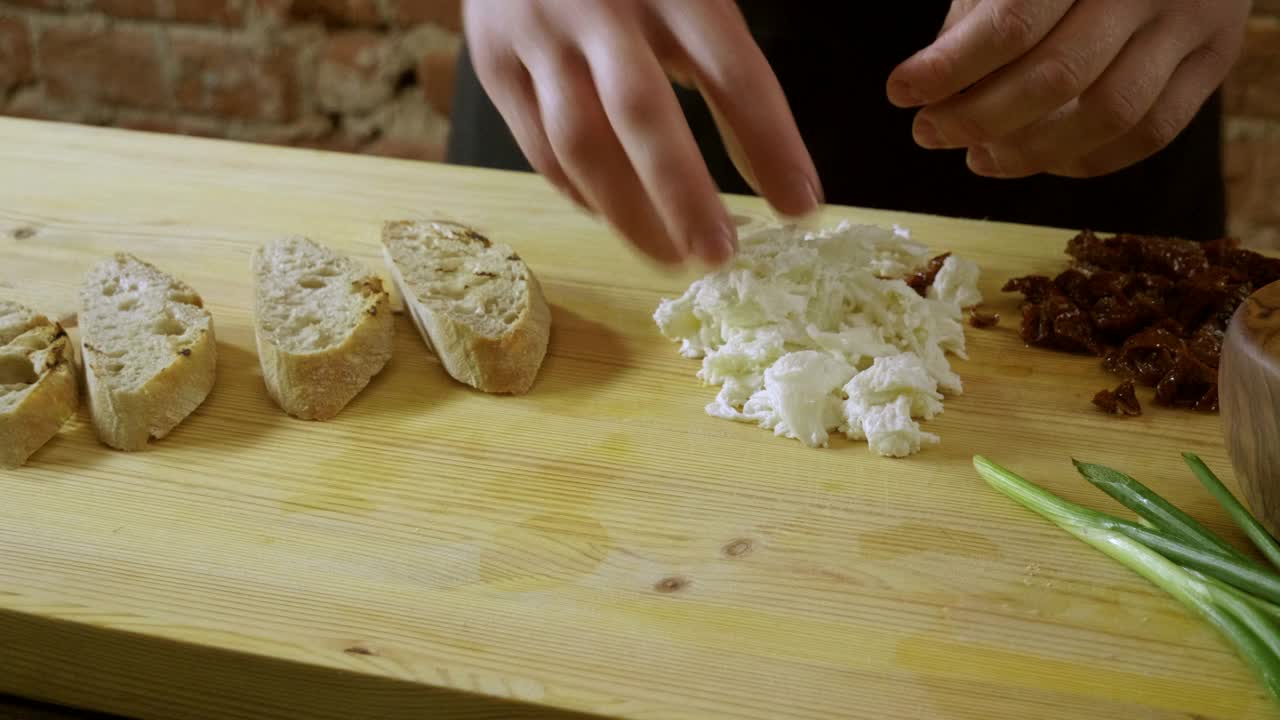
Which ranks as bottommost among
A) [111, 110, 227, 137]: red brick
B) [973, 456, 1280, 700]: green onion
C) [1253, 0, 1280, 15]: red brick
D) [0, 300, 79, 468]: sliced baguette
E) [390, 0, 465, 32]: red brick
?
[111, 110, 227, 137]: red brick

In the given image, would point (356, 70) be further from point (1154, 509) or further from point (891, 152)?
point (1154, 509)

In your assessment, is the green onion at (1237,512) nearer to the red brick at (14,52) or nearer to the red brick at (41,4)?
the red brick at (41,4)

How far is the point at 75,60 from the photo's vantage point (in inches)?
197

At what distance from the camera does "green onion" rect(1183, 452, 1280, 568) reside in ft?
5.18

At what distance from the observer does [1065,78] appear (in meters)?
2.06

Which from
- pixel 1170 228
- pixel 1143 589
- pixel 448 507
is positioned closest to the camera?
pixel 1143 589

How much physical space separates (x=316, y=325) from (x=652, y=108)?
81 cm

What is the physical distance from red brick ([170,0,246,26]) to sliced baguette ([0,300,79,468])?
10.1ft

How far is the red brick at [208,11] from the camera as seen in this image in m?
4.80

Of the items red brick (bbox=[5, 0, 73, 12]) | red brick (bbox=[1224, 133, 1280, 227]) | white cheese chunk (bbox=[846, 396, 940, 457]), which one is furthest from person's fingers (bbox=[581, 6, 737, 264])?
red brick (bbox=[5, 0, 73, 12])

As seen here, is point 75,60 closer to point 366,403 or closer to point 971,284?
point 366,403

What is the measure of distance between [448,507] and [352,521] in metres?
0.14

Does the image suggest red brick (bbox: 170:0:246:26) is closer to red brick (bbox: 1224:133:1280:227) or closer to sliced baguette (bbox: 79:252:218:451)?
sliced baguette (bbox: 79:252:218:451)

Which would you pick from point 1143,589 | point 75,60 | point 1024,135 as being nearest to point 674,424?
point 1143,589
